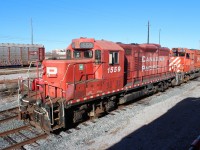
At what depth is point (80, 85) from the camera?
911cm

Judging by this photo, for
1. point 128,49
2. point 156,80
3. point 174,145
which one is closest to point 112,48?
point 128,49

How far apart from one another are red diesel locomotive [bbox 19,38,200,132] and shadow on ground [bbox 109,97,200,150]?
A: 2.36 meters

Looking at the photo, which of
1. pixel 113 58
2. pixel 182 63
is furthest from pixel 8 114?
pixel 182 63

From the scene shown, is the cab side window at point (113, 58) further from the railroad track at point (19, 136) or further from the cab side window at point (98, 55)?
the railroad track at point (19, 136)

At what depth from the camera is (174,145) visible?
7.67m

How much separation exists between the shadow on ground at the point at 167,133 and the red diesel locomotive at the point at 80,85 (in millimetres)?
2357

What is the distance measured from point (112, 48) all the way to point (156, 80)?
20.6 ft

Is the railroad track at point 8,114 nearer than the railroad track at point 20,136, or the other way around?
the railroad track at point 20,136

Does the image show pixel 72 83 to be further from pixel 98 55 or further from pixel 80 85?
pixel 98 55

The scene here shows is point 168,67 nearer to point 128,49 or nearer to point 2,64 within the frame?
point 128,49

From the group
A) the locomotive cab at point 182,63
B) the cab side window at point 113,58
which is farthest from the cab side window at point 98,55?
the locomotive cab at point 182,63

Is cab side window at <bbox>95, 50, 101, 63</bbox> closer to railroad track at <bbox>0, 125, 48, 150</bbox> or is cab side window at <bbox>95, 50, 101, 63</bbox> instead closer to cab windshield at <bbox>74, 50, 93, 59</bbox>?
cab windshield at <bbox>74, 50, 93, 59</bbox>

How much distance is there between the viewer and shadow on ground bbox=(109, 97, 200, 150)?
300 inches

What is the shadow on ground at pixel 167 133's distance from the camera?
761cm
